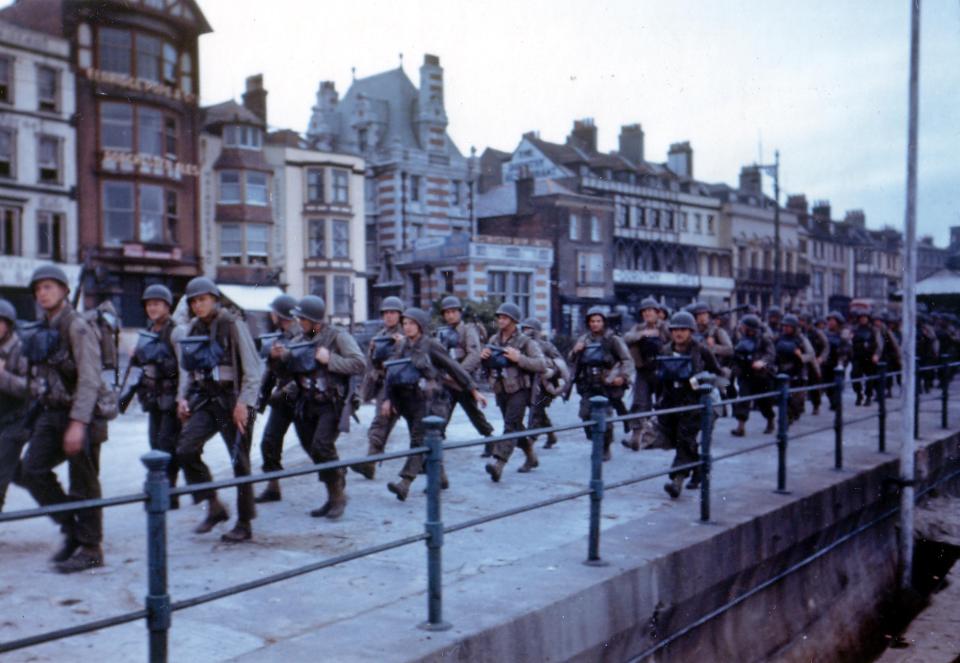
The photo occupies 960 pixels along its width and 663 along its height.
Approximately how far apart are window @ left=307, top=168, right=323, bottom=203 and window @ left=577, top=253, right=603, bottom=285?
16.9 m

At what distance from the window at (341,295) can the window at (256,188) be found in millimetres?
4745

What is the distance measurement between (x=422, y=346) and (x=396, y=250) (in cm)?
3987

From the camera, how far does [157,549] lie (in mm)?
3201

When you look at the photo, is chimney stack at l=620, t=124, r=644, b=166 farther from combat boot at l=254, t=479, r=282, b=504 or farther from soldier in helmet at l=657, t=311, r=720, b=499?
combat boot at l=254, t=479, r=282, b=504

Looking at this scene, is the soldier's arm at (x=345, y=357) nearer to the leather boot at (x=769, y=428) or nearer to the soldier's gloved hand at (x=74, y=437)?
the soldier's gloved hand at (x=74, y=437)

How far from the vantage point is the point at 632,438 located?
11.5 meters

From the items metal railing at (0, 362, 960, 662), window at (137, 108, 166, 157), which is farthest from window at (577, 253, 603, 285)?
metal railing at (0, 362, 960, 662)

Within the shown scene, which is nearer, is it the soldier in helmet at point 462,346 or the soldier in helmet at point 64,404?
the soldier in helmet at point 64,404

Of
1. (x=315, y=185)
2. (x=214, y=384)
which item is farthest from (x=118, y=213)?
(x=214, y=384)

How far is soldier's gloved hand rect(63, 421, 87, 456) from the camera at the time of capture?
18.9 ft

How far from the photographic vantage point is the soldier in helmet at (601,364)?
1091cm

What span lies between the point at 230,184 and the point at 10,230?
9838 mm

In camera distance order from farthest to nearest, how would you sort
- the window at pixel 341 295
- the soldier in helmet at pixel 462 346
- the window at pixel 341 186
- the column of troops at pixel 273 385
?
the window at pixel 341 186 → the window at pixel 341 295 → the soldier in helmet at pixel 462 346 → the column of troops at pixel 273 385

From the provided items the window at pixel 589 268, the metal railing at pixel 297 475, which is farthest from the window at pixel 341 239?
the metal railing at pixel 297 475
